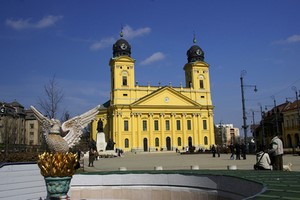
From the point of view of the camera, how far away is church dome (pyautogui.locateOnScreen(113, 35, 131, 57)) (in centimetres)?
8250

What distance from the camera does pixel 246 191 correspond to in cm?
856

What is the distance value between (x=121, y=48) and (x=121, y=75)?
23.1 feet

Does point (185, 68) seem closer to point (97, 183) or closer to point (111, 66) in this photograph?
point (111, 66)

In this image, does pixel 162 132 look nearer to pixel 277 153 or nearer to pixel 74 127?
pixel 277 153

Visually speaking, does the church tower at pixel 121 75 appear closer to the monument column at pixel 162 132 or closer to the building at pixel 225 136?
the monument column at pixel 162 132

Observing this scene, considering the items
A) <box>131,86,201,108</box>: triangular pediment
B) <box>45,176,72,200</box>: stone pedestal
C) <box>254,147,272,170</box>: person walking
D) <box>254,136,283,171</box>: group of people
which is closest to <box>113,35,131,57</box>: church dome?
<box>131,86,201,108</box>: triangular pediment

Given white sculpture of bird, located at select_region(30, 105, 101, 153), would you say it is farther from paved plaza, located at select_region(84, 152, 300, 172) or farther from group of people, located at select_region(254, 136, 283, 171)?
paved plaza, located at select_region(84, 152, 300, 172)

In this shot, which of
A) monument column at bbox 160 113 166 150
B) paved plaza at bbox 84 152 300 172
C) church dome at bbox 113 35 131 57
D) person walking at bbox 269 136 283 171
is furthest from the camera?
church dome at bbox 113 35 131 57

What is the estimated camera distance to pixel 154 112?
82000 mm

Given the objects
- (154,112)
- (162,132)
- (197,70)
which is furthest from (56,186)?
(197,70)

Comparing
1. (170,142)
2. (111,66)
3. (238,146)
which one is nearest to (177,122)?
(170,142)

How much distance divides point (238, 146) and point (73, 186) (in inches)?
923

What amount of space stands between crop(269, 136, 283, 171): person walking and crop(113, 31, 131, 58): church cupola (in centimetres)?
7210

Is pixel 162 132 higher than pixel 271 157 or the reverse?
higher
